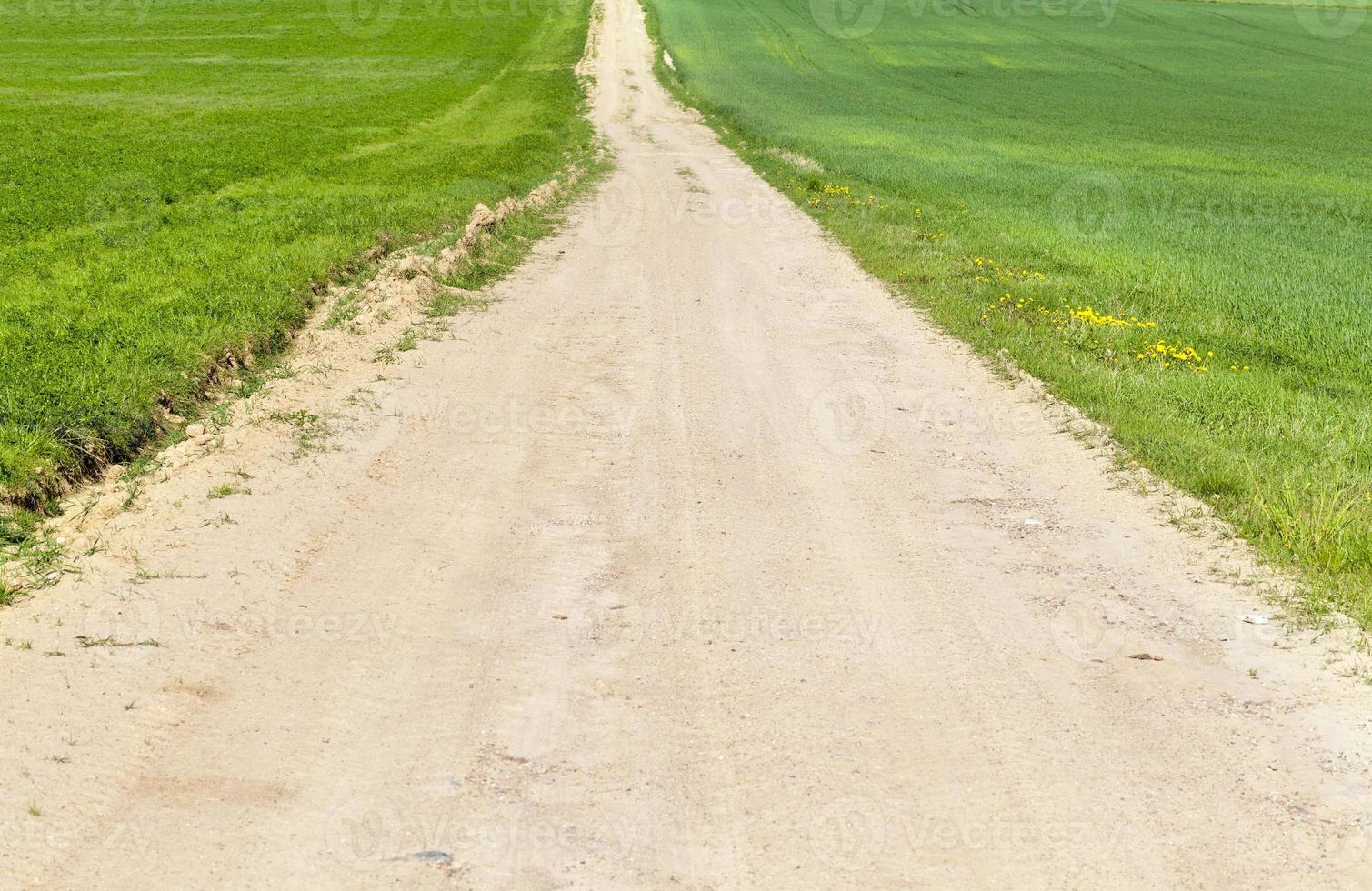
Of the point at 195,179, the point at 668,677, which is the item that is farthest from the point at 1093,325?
the point at 195,179

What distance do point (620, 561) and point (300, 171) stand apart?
67.8 ft

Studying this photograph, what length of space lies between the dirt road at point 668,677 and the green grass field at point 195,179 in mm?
2349

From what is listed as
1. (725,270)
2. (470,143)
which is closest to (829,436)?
(725,270)

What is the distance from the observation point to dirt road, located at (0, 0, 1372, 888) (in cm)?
477

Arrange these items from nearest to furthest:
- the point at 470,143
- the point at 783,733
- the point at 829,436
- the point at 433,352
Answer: the point at 783,733 < the point at 829,436 < the point at 433,352 < the point at 470,143

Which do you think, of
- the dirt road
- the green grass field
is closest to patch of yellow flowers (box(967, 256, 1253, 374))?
the dirt road

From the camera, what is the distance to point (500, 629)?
6590mm

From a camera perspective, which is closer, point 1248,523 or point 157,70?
point 1248,523

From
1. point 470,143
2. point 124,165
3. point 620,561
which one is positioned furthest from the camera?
point 470,143

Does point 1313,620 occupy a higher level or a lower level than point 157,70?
lower

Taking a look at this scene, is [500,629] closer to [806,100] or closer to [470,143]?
[470,143]

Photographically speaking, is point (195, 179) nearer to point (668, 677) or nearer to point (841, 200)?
point (841, 200)

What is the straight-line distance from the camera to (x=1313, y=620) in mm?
6684

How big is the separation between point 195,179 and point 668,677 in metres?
20.8
